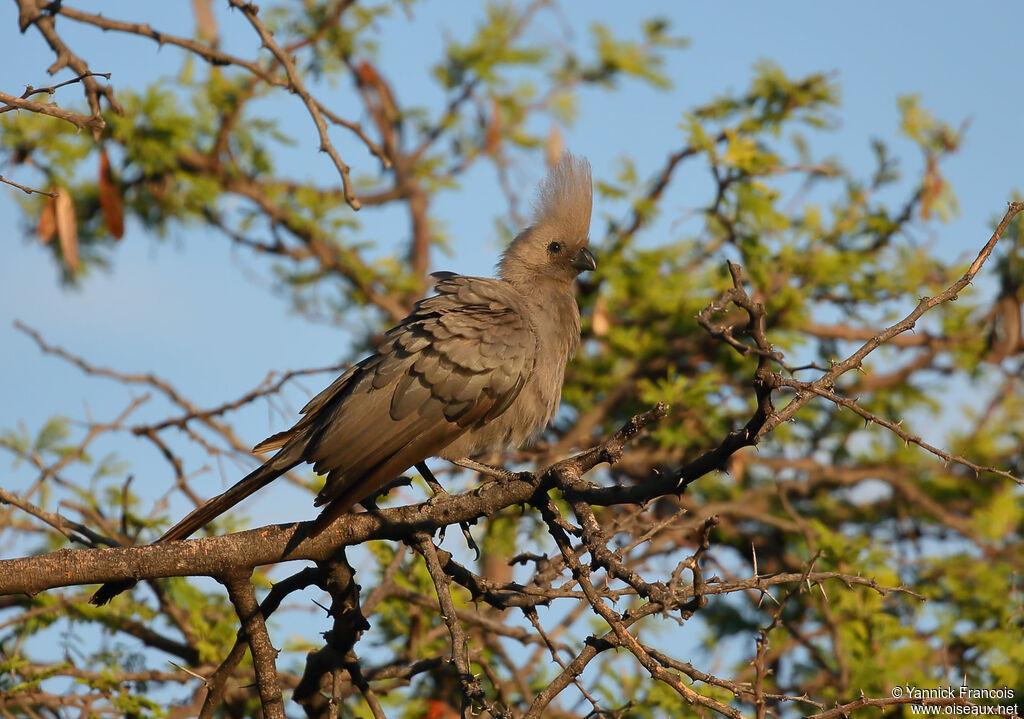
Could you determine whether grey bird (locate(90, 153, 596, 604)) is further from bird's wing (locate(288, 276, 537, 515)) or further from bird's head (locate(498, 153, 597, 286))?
bird's head (locate(498, 153, 597, 286))

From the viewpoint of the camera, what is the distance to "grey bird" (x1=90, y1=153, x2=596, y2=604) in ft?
12.0

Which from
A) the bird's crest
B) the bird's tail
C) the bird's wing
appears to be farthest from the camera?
the bird's crest

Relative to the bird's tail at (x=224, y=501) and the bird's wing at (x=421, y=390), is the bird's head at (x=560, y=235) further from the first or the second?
the bird's tail at (x=224, y=501)

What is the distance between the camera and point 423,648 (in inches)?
201

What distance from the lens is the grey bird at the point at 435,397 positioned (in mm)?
3666

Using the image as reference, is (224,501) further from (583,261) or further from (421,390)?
(583,261)

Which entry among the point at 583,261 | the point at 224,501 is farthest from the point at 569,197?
the point at 224,501

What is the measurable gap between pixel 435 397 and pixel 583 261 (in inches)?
64.0

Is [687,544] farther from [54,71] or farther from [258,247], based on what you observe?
[54,71]

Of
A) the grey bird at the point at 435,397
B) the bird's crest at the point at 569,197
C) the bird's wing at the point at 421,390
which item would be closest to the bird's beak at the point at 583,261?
the bird's crest at the point at 569,197

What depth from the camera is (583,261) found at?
5352 mm

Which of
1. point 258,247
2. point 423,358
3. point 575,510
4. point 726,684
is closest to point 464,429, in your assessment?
point 423,358

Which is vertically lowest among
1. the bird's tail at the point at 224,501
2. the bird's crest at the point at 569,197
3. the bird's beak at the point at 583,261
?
the bird's tail at the point at 224,501

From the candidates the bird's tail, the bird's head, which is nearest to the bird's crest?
the bird's head
